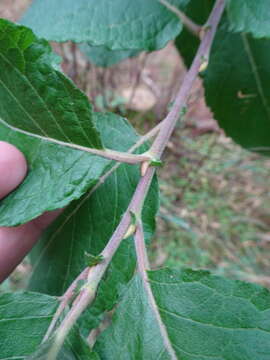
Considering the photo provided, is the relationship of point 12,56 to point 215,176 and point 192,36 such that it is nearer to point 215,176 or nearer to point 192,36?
point 192,36

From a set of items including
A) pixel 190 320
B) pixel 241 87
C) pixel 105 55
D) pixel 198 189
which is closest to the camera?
pixel 190 320

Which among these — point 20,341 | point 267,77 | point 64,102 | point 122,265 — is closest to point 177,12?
point 267,77

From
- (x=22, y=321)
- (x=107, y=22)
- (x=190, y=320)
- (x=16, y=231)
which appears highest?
(x=107, y=22)

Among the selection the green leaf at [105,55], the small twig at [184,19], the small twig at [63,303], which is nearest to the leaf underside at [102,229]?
the small twig at [63,303]

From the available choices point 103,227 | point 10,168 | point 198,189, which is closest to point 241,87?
point 103,227

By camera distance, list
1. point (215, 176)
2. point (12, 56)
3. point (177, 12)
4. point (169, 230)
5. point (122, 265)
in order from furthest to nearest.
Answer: point (215, 176) < point (169, 230) < point (177, 12) < point (122, 265) < point (12, 56)

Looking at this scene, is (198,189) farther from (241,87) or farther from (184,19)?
(184,19)

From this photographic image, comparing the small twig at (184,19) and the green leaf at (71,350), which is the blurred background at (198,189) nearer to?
the small twig at (184,19)
